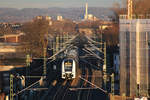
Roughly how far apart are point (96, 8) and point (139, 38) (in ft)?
221

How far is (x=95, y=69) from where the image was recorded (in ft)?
43.8

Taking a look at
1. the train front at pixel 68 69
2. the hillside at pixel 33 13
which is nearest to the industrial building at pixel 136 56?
the train front at pixel 68 69

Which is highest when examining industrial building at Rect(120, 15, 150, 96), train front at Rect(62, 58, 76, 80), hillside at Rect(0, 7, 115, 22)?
hillside at Rect(0, 7, 115, 22)

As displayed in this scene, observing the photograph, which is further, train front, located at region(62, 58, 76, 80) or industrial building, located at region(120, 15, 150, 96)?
train front, located at region(62, 58, 76, 80)

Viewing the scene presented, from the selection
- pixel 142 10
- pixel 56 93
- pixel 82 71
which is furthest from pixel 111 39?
pixel 56 93

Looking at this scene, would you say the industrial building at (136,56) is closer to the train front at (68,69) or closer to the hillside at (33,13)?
the train front at (68,69)

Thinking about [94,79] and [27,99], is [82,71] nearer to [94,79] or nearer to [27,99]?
[94,79]

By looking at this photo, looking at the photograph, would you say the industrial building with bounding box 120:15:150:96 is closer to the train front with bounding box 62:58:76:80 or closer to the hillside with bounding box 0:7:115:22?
the train front with bounding box 62:58:76:80

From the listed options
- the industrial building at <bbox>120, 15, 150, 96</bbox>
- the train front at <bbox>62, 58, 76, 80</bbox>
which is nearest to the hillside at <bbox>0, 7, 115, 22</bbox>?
the train front at <bbox>62, 58, 76, 80</bbox>

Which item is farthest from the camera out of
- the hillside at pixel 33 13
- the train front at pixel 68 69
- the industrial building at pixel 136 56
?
the hillside at pixel 33 13

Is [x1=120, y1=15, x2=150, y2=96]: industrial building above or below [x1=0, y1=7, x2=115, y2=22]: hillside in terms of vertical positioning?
below

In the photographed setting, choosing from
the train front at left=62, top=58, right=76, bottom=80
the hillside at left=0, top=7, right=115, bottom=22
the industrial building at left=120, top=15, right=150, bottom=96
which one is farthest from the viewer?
the hillside at left=0, top=7, right=115, bottom=22

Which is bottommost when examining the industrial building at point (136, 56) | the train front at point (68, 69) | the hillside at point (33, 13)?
the train front at point (68, 69)

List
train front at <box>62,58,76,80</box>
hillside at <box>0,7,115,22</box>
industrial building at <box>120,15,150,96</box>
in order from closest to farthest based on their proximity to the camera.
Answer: industrial building at <box>120,15,150,96</box> → train front at <box>62,58,76,80</box> → hillside at <box>0,7,115,22</box>
